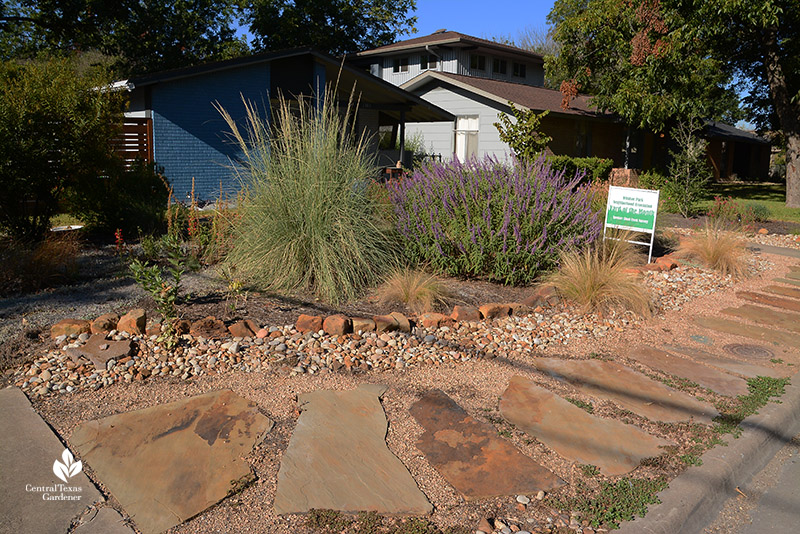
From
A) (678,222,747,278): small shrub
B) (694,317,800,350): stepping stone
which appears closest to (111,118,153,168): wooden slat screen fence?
(678,222,747,278): small shrub

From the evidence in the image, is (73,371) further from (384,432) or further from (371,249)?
(371,249)

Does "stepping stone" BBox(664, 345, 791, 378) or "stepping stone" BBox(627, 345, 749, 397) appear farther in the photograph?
"stepping stone" BBox(664, 345, 791, 378)

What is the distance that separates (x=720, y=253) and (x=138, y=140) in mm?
12220

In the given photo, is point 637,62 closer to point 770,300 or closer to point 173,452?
point 770,300

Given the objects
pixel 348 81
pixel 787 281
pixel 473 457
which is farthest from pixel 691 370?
pixel 348 81

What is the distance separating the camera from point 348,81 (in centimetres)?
1856

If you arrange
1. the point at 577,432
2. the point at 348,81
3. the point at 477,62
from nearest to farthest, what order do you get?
the point at 577,432
the point at 348,81
the point at 477,62

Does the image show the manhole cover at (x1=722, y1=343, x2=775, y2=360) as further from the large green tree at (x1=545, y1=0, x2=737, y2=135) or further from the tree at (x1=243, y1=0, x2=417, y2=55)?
the tree at (x1=243, y1=0, x2=417, y2=55)

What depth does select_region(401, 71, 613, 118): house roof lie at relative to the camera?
2217cm

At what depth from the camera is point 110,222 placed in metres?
9.34

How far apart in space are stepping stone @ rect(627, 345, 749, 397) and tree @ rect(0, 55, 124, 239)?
23.9 feet

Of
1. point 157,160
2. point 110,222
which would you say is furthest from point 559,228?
point 157,160

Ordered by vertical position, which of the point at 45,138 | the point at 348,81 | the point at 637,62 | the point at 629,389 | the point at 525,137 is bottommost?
the point at 629,389

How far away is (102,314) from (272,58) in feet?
39.7
